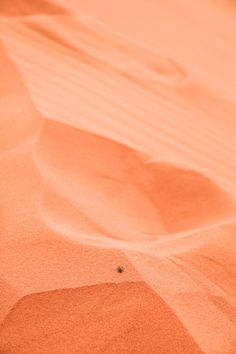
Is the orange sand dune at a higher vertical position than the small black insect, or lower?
lower

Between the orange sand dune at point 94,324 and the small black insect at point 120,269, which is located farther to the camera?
the small black insect at point 120,269

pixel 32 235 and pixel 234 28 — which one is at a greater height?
pixel 234 28

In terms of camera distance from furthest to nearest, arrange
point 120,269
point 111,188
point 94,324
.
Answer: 1. point 111,188
2. point 120,269
3. point 94,324

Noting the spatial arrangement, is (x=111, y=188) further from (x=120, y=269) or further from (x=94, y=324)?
(x=94, y=324)

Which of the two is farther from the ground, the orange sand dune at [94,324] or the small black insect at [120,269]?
the small black insect at [120,269]

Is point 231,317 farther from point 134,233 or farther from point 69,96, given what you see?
point 69,96

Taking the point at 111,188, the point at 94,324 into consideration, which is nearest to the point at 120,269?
the point at 94,324

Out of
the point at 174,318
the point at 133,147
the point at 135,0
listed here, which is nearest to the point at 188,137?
the point at 133,147

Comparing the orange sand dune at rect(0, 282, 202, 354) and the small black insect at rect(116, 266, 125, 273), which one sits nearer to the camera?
the orange sand dune at rect(0, 282, 202, 354)
